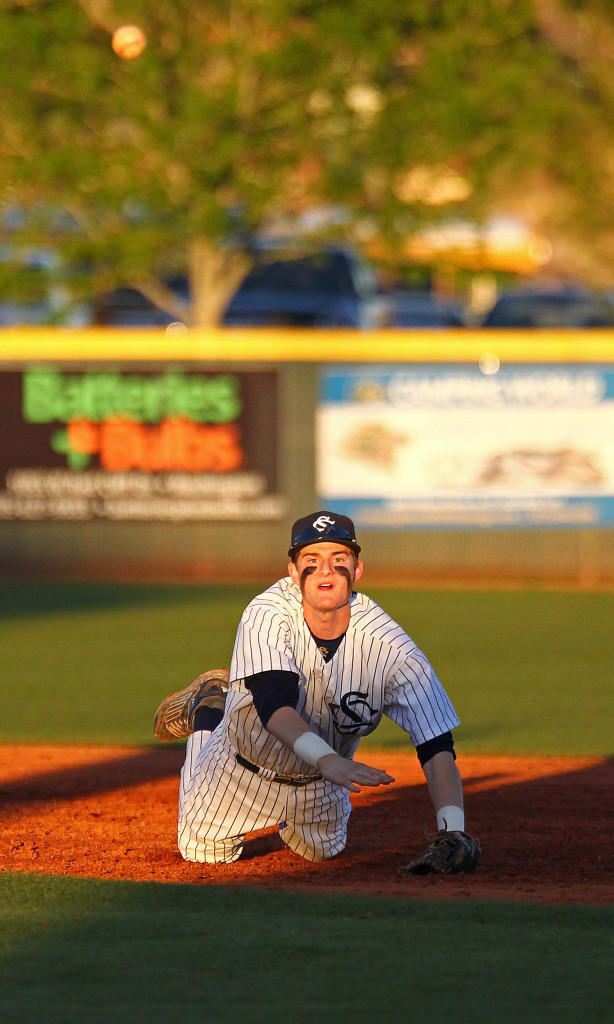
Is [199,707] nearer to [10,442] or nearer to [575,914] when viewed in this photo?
[575,914]

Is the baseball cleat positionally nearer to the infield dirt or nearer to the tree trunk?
the infield dirt

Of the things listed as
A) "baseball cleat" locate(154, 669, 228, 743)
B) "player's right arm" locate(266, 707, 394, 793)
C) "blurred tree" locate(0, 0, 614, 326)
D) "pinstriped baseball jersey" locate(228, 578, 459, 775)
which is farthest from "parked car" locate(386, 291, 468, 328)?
"player's right arm" locate(266, 707, 394, 793)

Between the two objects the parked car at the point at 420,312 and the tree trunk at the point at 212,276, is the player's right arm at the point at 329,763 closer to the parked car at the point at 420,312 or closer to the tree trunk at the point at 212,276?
the tree trunk at the point at 212,276

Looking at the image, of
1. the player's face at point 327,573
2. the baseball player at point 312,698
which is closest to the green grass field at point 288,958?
the baseball player at point 312,698

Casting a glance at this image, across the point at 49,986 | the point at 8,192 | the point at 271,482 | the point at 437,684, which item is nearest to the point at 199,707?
the point at 437,684

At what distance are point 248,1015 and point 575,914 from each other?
1133mm

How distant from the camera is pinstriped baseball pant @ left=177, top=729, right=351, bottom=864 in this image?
4512 millimetres

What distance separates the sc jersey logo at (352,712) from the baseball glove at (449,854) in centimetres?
37

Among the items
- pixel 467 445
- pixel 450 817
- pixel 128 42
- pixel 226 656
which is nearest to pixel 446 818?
pixel 450 817

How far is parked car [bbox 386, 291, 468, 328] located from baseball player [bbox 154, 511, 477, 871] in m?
14.6

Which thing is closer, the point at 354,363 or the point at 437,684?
the point at 437,684

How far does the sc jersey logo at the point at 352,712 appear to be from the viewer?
4.23m

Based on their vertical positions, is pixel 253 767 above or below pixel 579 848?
above

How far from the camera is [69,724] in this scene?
7.59 meters
